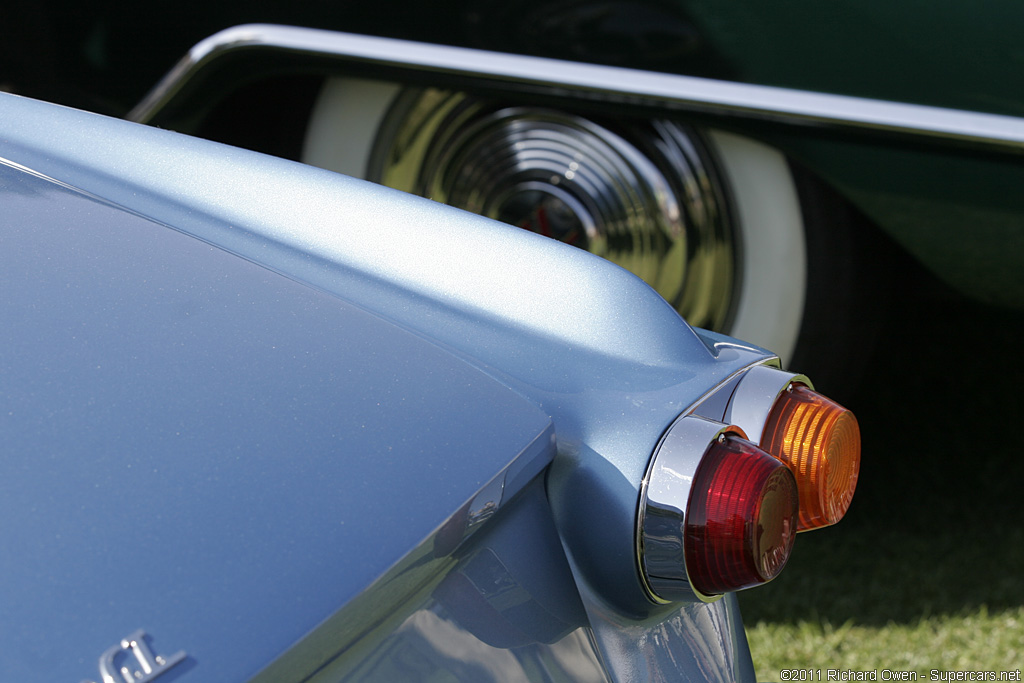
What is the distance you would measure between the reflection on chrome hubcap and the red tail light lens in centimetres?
134

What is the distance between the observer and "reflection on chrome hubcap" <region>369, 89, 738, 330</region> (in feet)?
7.01

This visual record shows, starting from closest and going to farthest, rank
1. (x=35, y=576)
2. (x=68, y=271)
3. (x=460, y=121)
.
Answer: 1. (x=35, y=576)
2. (x=68, y=271)
3. (x=460, y=121)

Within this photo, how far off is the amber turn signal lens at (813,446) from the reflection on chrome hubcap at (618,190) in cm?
121

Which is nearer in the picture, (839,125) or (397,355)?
(397,355)

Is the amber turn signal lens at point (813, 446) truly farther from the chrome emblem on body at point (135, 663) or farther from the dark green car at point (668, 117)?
the dark green car at point (668, 117)

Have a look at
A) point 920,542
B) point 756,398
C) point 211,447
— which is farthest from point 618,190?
point 211,447

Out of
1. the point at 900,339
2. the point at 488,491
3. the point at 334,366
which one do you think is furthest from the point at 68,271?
the point at 900,339

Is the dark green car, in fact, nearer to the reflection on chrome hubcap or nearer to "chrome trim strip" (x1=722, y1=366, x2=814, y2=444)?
the reflection on chrome hubcap

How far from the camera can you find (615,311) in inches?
37.6

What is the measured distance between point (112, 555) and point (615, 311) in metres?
0.51

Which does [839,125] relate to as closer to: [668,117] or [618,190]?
[668,117]

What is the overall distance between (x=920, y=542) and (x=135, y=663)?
6.54 ft

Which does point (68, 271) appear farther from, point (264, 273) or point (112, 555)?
point (112, 555)

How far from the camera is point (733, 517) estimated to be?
2.74 ft
